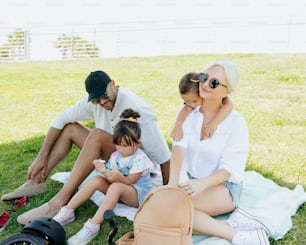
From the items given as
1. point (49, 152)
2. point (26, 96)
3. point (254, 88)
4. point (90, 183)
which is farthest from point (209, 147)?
point (26, 96)

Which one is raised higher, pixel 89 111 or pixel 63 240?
pixel 89 111

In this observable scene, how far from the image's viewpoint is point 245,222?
290 centimetres

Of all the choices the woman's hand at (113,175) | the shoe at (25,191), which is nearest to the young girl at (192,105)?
the woman's hand at (113,175)

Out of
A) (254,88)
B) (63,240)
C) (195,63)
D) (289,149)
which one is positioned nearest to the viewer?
(63,240)

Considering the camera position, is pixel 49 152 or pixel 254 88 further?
pixel 254 88

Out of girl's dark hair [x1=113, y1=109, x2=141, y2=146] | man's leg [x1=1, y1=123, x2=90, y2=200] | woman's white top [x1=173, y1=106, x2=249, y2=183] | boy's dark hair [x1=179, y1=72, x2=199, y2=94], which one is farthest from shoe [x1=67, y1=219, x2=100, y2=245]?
boy's dark hair [x1=179, y1=72, x2=199, y2=94]

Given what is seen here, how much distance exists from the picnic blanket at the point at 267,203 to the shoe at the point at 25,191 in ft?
1.78

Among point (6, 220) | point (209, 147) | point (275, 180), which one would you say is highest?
point (209, 147)

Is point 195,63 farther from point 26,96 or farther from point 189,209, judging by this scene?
point 189,209

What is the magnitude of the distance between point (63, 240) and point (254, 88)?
5.26m

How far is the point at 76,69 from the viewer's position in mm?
10750

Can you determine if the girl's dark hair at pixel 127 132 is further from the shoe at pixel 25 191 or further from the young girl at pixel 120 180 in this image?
the shoe at pixel 25 191

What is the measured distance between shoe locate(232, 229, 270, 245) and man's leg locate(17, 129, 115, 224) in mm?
1108

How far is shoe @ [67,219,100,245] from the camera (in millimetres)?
2992
